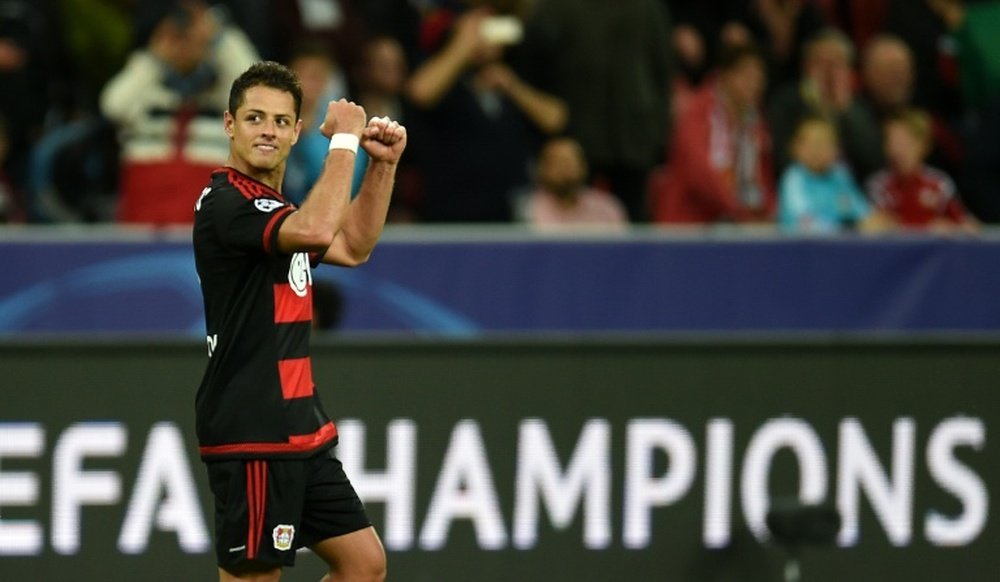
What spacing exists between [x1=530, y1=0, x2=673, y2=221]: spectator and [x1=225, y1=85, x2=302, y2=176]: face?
5.34m

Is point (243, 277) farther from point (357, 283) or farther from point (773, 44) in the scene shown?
point (773, 44)

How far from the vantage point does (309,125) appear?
367 inches

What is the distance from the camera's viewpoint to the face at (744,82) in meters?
10.5

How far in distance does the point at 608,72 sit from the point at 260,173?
5430mm

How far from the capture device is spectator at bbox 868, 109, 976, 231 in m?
10.3

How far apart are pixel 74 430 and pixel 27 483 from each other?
24 cm

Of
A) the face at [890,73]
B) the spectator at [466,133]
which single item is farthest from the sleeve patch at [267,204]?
the face at [890,73]

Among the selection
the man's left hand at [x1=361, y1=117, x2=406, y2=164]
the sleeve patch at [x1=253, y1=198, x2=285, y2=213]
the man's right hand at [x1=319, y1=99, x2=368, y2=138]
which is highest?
the man's right hand at [x1=319, y1=99, x2=368, y2=138]

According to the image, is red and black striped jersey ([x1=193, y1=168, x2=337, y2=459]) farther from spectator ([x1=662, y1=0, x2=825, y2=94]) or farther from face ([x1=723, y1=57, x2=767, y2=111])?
spectator ([x1=662, y1=0, x2=825, y2=94])

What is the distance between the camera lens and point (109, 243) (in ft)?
27.5

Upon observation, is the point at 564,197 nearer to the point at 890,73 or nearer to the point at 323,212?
the point at 890,73

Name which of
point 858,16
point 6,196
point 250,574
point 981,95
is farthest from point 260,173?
point 858,16

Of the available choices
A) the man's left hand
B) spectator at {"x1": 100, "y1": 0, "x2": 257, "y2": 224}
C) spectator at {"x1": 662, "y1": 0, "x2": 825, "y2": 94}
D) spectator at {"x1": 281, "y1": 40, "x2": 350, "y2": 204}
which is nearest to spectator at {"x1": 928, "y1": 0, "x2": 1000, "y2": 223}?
spectator at {"x1": 662, "y1": 0, "x2": 825, "y2": 94}

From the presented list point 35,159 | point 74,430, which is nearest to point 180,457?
point 74,430
